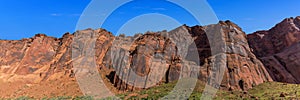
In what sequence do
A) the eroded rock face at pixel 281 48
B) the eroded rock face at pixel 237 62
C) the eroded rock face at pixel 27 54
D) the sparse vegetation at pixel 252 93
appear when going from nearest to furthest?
the sparse vegetation at pixel 252 93
the eroded rock face at pixel 237 62
the eroded rock face at pixel 281 48
the eroded rock face at pixel 27 54

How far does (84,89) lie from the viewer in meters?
69.9

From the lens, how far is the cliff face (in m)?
59.1

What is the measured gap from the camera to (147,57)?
68375mm

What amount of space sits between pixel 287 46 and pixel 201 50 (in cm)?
2985

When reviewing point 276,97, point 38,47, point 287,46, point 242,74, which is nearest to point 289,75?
point 287,46

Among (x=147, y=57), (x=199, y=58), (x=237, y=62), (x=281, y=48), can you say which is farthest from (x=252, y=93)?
(x=281, y=48)

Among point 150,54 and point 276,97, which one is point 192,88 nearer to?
point 276,97

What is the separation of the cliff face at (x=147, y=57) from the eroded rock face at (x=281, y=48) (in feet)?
1.77

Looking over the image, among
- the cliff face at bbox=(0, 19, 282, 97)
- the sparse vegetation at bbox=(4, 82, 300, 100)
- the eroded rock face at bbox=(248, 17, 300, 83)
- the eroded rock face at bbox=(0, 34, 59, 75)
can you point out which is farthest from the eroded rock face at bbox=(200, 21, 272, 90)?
the eroded rock face at bbox=(0, 34, 59, 75)

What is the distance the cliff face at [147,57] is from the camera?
59.1 meters

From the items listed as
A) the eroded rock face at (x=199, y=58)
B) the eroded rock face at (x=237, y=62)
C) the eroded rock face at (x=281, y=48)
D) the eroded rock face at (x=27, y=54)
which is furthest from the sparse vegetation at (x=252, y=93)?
the eroded rock face at (x=27, y=54)

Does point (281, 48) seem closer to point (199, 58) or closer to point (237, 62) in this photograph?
point (199, 58)

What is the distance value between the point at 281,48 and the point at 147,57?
4106cm

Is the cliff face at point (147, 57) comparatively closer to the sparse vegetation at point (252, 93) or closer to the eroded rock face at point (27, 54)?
the eroded rock face at point (27, 54)
